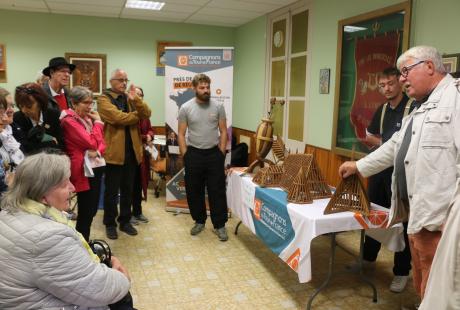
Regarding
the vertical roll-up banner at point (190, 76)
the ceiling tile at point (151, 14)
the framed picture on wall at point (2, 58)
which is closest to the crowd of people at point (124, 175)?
the vertical roll-up banner at point (190, 76)

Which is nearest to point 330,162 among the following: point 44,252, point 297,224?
point 297,224

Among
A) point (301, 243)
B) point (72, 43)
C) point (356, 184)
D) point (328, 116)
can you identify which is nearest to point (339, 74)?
point (328, 116)

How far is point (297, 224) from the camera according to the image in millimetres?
2246

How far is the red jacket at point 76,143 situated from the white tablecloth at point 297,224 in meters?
1.21

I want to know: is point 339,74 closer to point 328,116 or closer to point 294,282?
point 328,116

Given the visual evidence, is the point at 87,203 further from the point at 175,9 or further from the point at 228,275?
the point at 175,9

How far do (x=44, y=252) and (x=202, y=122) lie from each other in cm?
242

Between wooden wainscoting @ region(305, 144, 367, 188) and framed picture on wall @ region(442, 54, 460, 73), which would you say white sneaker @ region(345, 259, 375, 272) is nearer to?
wooden wainscoting @ region(305, 144, 367, 188)

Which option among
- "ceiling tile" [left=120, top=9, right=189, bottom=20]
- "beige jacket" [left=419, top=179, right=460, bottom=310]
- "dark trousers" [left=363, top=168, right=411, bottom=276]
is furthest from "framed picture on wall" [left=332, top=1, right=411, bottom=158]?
"ceiling tile" [left=120, top=9, right=189, bottom=20]

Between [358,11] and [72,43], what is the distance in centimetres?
438

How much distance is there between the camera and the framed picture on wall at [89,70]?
239 inches

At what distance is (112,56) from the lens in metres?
6.28

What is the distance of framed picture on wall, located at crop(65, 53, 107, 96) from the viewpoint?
608 cm

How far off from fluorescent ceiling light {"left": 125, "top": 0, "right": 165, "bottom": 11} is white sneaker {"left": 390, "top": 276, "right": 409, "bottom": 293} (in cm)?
438
